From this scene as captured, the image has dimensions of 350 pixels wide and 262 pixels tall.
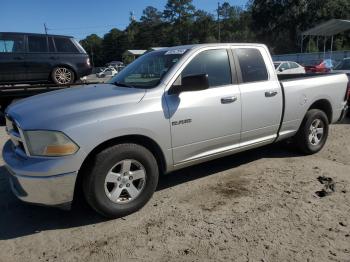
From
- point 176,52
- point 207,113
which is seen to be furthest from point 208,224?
point 176,52

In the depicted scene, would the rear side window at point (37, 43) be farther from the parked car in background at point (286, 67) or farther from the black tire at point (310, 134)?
the parked car in background at point (286, 67)

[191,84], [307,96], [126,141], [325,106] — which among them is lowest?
[325,106]

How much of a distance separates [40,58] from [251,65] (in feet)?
23.2

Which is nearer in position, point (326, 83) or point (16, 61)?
point (326, 83)

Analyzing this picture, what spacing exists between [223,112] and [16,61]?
7.39m

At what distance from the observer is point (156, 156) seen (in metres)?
4.27

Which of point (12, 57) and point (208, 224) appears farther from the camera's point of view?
point (12, 57)

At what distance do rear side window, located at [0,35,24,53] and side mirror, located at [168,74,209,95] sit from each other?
730cm

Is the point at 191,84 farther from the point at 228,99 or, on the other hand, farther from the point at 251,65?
the point at 251,65

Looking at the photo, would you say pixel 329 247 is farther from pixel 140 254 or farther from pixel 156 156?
pixel 156 156

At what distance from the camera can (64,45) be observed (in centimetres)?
1059

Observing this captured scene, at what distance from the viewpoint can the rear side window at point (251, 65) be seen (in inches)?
198

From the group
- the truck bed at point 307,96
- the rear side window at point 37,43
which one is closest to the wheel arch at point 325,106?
the truck bed at point 307,96

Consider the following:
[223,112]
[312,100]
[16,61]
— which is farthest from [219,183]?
[16,61]
